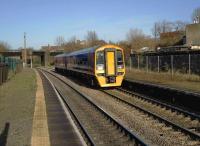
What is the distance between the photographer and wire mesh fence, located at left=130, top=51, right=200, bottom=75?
33.9 metres

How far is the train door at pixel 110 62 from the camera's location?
29.0 meters

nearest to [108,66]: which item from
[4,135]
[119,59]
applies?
[119,59]

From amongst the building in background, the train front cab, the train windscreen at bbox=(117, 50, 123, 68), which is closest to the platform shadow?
the train front cab

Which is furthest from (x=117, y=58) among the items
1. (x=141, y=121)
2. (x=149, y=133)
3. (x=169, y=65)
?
(x=149, y=133)

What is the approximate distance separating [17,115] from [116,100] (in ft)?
24.3

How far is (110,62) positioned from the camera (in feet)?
95.6

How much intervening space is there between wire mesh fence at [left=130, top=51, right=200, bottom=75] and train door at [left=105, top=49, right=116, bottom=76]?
6.82 metres

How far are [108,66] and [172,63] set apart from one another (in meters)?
9.76

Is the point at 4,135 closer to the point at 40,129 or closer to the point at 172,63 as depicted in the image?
the point at 40,129

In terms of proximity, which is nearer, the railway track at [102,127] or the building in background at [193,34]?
the railway track at [102,127]

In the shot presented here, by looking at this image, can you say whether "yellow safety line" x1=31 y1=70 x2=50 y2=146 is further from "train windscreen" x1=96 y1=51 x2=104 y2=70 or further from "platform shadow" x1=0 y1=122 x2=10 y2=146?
"train windscreen" x1=96 y1=51 x2=104 y2=70

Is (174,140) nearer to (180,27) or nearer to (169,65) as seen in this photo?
(169,65)

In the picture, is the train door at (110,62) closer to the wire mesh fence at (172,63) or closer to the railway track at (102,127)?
the wire mesh fence at (172,63)

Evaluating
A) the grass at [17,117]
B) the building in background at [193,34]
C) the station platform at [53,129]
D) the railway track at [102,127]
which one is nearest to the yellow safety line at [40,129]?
the station platform at [53,129]
